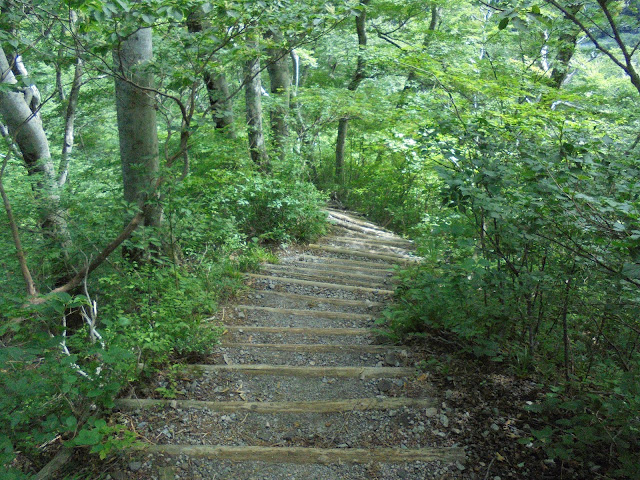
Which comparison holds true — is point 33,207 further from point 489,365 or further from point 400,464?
point 489,365

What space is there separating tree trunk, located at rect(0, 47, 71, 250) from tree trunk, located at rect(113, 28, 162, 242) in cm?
107

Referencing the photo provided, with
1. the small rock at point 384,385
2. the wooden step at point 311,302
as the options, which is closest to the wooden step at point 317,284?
the wooden step at point 311,302

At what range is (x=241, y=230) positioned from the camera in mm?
7043

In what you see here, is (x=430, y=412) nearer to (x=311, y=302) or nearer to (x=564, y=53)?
(x=311, y=302)

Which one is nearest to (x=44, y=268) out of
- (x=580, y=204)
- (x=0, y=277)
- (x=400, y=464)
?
(x=0, y=277)

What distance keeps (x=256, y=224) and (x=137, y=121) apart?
3218mm

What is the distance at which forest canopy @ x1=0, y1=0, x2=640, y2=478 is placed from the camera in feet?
7.79

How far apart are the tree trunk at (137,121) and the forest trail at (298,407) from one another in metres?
1.70

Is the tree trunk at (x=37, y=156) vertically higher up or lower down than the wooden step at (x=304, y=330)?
higher up

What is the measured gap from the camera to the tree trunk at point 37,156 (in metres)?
5.04

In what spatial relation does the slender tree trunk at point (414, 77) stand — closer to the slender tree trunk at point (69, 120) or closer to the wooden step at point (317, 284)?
the wooden step at point (317, 284)

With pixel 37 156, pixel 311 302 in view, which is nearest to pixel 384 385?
pixel 311 302

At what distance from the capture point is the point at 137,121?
4.35 meters

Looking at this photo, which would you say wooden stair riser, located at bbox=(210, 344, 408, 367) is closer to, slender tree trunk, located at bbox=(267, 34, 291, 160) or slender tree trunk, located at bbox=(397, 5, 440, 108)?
slender tree trunk, located at bbox=(267, 34, 291, 160)
